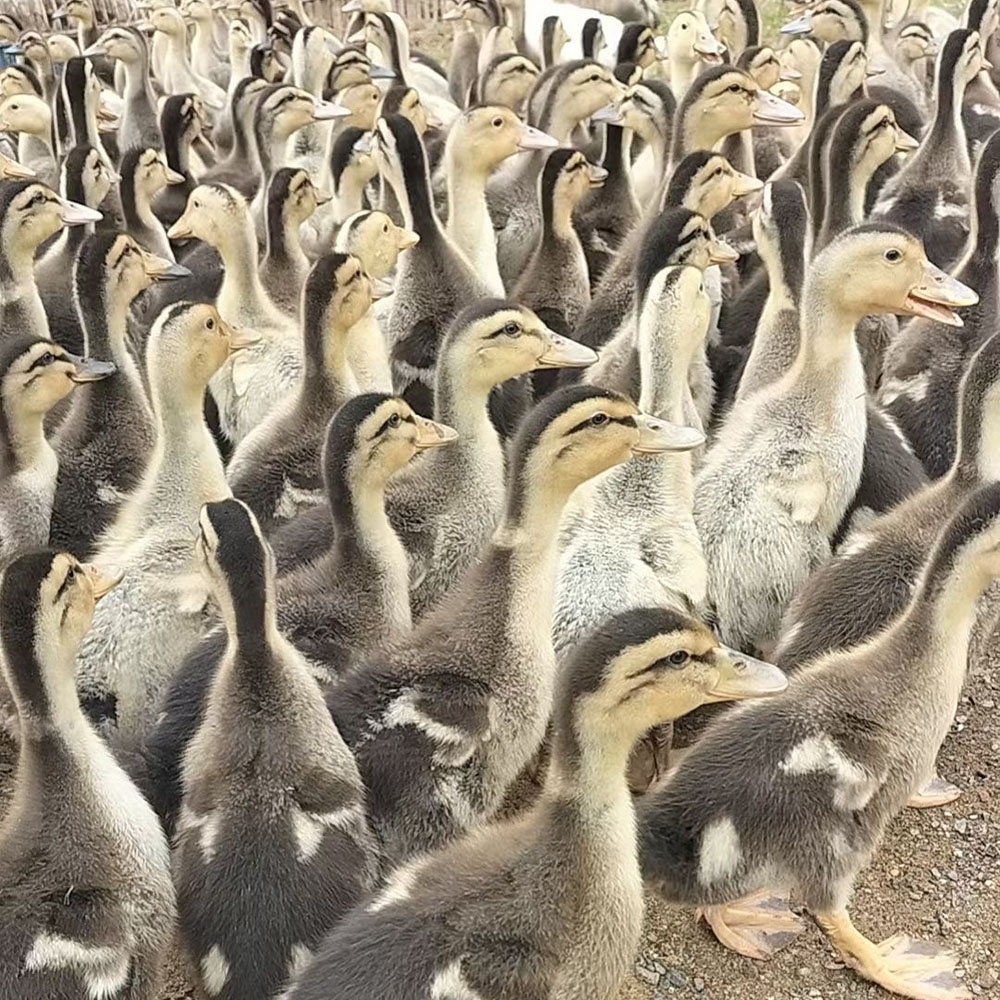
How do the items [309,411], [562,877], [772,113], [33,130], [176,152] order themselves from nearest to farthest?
[562,877] < [309,411] < [772,113] < [176,152] < [33,130]

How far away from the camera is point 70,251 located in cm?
585

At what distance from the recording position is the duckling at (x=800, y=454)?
3729 millimetres

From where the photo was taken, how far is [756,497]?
12.3 feet

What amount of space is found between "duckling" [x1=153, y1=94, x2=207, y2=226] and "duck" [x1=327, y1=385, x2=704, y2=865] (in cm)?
374

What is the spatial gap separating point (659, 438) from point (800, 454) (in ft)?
1.78

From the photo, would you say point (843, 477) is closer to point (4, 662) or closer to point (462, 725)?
point (462, 725)

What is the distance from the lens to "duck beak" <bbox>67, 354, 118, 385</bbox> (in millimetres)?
4227

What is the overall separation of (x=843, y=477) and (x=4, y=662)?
2.38 m

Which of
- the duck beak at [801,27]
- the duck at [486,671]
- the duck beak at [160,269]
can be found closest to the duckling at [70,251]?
the duck beak at [160,269]

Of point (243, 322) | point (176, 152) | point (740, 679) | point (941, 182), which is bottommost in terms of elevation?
point (176, 152)

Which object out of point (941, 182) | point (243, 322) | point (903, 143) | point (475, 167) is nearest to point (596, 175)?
point (475, 167)

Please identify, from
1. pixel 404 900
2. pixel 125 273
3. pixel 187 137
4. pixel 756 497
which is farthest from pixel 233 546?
pixel 187 137

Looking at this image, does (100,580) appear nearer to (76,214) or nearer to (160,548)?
(160,548)

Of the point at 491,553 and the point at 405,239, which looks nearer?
the point at 491,553
